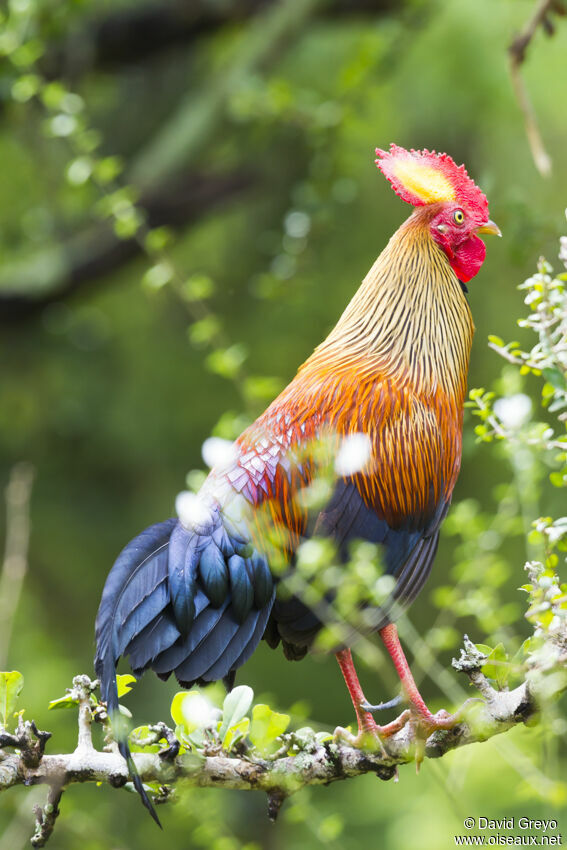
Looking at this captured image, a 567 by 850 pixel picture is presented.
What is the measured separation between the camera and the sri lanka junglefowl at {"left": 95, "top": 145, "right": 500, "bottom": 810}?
155 centimetres

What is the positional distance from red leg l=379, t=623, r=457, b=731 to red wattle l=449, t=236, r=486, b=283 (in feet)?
2.07

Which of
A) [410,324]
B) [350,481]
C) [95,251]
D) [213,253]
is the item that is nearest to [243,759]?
[350,481]

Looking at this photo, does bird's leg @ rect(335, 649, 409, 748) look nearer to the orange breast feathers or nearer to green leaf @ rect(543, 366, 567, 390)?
the orange breast feathers

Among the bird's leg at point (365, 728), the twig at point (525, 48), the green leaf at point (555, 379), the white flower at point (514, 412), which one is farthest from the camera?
the twig at point (525, 48)

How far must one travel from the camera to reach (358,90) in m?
3.21

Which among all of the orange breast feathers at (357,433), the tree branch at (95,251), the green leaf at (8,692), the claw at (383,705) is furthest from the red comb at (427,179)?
the tree branch at (95,251)

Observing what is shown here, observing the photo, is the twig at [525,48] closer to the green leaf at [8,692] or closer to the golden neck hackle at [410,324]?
the golden neck hackle at [410,324]

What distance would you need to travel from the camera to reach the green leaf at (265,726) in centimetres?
147

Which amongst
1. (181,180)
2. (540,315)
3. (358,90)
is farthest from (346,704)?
(540,315)

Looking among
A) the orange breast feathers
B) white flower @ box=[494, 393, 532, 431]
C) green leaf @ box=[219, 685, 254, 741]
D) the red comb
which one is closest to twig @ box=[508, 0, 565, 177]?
the red comb

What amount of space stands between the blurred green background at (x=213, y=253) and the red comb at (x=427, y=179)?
1.04m

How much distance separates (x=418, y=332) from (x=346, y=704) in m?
3.54

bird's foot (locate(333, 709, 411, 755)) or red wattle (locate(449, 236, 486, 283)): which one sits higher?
red wattle (locate(449, 236, 486, 283))

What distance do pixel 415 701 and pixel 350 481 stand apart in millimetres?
386
